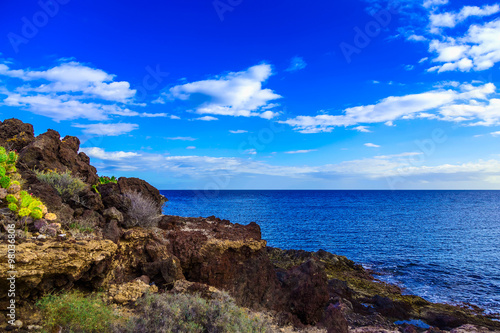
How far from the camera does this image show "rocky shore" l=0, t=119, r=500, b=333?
6.32 metres

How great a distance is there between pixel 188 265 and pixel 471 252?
29.2m

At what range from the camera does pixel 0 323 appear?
17.8 feet

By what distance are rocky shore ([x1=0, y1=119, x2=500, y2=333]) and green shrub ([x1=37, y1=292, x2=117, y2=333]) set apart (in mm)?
235

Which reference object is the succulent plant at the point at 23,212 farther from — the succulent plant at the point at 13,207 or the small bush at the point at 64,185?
the small bush at the point at 64,185

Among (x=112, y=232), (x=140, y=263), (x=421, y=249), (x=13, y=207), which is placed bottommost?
(x=421, y=249)

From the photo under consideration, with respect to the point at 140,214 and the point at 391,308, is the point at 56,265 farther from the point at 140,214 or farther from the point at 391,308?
the point at 391,308

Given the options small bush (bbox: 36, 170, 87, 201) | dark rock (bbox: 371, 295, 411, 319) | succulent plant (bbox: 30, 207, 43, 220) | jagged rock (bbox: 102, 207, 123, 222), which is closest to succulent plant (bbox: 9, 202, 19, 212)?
succulent plant (bbox: 30, 207, 43, 220)

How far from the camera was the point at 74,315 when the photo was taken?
18.3 ft

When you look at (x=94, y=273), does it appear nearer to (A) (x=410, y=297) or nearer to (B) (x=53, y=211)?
(B) (x=53, y=211)

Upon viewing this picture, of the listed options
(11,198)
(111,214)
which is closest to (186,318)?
(111,214)

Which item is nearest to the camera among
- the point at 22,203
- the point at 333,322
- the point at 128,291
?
the point at 22,203

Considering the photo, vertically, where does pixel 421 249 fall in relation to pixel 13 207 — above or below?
below

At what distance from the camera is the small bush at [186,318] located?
5.64 m

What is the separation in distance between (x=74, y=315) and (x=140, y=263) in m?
2.97
